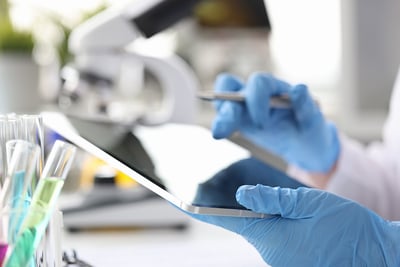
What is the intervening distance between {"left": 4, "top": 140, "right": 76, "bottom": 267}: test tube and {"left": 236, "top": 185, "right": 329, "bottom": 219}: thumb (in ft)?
0.61

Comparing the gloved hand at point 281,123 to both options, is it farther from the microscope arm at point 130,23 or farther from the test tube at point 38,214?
the test tube at point 38,214

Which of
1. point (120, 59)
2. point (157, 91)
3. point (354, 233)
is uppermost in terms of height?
point (120, 59)

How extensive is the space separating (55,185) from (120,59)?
0.90 meters

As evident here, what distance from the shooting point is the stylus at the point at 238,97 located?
3.29ft

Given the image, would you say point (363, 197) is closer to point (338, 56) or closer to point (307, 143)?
point (307, 143)

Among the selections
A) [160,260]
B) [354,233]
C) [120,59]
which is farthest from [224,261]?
[120,59]

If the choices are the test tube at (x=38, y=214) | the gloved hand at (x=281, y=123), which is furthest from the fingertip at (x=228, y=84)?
the test tube at (x=38, y=214)

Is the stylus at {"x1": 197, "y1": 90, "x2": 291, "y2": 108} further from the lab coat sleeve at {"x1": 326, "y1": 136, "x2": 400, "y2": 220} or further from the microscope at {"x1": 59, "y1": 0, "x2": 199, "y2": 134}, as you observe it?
the microscope at {"x1": 59, "y1": 0, "x2": 199, "y2": 134}

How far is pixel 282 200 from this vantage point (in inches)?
26.3

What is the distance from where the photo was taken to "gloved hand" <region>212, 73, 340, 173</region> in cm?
108

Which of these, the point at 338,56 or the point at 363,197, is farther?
the point at 338,56

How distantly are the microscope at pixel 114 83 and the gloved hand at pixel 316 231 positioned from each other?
377 mm

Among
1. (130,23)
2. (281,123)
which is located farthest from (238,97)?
(130,23)

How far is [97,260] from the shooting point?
99cm
